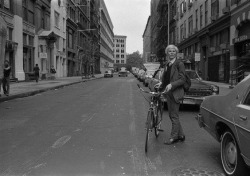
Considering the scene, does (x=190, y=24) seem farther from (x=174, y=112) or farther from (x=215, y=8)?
(x=174, y=112)

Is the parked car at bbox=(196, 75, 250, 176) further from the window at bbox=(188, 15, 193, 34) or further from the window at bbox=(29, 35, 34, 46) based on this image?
the window at bbox=(188, 15, 193, 34)

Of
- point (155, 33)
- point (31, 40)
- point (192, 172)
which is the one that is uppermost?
point (155, 33)

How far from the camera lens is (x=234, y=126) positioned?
4.17m

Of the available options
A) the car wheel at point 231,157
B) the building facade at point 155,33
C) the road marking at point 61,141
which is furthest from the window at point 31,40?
the building facade at point 155,33

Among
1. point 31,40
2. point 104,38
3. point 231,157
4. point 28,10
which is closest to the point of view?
point 231,157

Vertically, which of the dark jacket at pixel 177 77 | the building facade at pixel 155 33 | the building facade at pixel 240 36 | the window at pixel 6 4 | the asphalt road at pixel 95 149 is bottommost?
the asphalt road at pixel 95 149

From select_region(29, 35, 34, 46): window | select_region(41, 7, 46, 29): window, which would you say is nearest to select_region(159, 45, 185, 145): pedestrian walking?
select_region(29, 35, 34, 46): window

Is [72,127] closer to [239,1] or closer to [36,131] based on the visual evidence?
[36,131]

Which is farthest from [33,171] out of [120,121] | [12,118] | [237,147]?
[12,118]

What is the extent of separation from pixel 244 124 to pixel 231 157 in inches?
29.5

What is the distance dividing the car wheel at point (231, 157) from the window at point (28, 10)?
97.0ft

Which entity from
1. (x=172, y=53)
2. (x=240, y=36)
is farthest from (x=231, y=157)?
(x=240, y=36)

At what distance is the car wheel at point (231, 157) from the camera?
162 inches

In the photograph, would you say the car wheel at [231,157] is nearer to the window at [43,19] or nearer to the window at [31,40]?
the window at [31,40]
